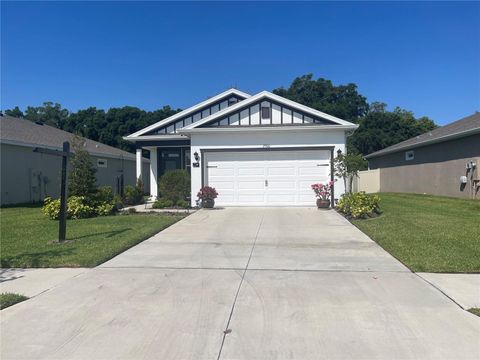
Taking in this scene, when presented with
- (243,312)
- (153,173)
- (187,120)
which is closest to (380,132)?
(187,120)

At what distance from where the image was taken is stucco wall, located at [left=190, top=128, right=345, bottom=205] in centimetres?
1709

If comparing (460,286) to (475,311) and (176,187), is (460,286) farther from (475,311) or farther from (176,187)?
(176,187)

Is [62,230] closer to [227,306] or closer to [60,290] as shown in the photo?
[60,290]

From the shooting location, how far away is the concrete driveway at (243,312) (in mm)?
4094

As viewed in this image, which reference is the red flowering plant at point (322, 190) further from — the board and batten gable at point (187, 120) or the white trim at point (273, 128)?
the board and batten gable at point (187, 120)

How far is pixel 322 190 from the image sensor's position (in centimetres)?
1650

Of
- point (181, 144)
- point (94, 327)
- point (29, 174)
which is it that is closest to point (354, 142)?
point (181, 144)

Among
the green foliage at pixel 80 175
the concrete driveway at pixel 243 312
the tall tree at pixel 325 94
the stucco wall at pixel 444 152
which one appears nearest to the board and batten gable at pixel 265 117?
the green foliage at pixel 80 175

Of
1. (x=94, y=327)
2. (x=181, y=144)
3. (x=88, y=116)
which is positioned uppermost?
(x=88, y=116)

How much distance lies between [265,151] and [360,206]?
18.0 ft

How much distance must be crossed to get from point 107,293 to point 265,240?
15.2 ft

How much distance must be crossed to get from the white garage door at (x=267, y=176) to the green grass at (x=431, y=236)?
3.48 metres

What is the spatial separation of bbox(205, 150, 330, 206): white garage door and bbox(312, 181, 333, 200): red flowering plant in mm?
531

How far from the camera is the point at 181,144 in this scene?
22078 millimetres
